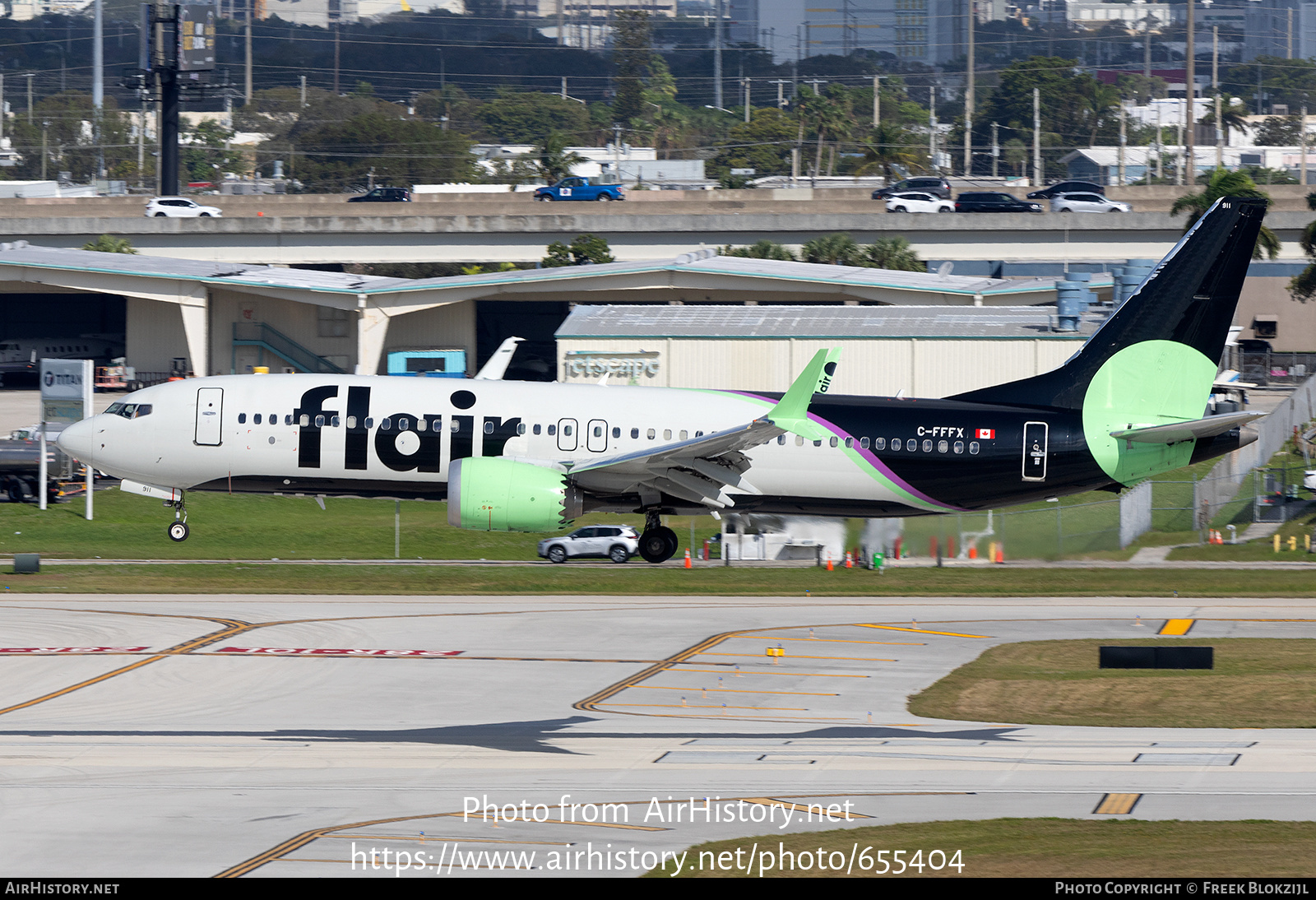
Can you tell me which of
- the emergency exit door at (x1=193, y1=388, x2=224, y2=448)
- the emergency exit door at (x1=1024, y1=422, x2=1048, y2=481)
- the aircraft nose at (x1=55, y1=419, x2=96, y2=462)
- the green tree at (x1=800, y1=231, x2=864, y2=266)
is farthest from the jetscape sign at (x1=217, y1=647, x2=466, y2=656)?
the green tree at (x1=800, y1=231, x2=864, y2=266)

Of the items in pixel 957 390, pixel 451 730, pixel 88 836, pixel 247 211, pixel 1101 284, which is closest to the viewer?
pixel 88 836

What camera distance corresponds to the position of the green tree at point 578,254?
11569cm

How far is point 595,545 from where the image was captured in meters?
70.0

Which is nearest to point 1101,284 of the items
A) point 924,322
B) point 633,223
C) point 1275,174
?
point 924,322

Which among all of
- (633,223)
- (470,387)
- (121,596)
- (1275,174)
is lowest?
(121,596)

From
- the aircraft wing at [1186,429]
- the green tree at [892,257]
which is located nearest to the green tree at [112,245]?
the green tree at [892,257]

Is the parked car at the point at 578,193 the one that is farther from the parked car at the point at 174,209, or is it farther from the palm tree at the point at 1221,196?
the palm tree at the point at 1221,196

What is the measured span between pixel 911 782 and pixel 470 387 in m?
16.0

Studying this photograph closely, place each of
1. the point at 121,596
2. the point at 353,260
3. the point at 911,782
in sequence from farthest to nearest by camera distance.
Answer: the point at 353,260 < the point at 121,596 < the point at 911,782

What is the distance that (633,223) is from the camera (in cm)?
12025

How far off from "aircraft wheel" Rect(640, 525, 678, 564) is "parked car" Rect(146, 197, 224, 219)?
313 ft

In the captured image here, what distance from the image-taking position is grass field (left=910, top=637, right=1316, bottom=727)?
42969 millimetres

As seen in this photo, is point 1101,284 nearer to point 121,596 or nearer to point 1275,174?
point 121,596

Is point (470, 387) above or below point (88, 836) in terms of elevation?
above
